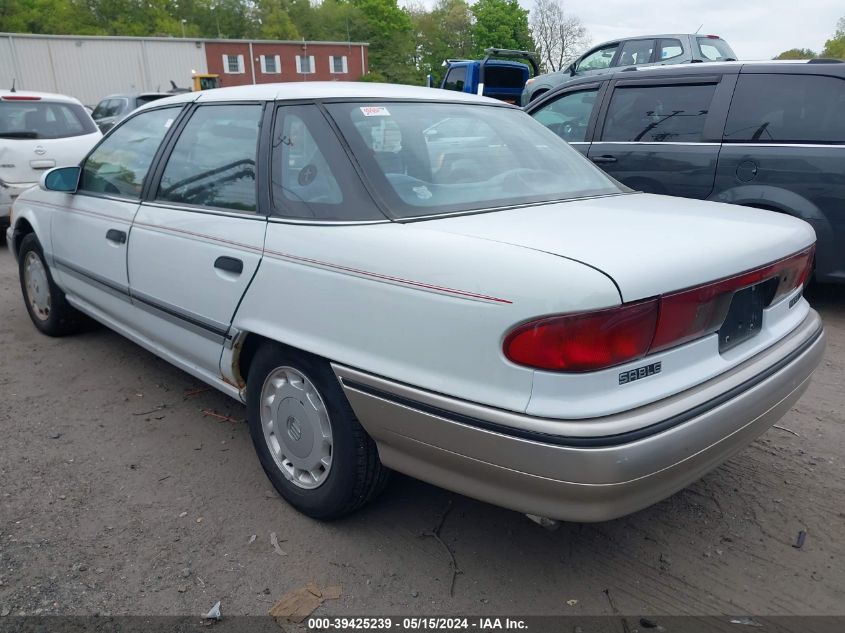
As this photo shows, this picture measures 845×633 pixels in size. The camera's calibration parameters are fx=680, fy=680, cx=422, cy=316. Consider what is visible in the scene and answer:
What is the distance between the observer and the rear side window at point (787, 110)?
470 centimetres

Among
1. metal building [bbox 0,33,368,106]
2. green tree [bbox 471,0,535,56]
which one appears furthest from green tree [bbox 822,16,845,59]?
metal building [bbox 0,33,368,106]


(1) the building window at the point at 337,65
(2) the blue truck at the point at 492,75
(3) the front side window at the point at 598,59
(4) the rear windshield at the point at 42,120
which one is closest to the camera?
(4) the rear windshield at the point at 42,120

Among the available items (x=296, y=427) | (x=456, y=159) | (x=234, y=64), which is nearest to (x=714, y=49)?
(x=456, y=159)

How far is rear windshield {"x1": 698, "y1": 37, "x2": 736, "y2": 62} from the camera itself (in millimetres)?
10172

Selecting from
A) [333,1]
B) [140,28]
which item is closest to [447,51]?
[333,1]

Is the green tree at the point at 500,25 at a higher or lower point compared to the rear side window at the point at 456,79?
higher

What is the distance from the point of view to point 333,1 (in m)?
87.5

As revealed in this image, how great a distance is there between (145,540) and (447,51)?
87378mm

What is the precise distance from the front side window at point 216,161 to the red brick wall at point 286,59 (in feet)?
159

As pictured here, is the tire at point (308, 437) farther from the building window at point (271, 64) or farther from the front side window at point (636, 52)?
the building window at point (271, 64)

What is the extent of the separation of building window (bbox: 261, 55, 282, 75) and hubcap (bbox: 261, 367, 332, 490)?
56237 millimetres

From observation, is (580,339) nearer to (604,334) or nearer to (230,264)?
(604,334)

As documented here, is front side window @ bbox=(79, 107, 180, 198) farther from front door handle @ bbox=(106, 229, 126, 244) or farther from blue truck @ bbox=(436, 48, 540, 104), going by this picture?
blue truck @ bbox=(436, 48, 540, 104)

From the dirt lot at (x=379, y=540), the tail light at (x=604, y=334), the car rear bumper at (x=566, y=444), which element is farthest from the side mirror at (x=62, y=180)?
the tail light at (x=604, y=334)
